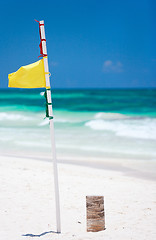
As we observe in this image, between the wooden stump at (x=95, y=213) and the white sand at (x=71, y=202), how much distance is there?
0.11 meters

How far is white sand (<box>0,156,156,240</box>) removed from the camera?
4.48 meters

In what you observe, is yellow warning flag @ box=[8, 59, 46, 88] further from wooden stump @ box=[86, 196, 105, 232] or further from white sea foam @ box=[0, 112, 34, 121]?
white sea foam @ box=[0, 112, 34, 121]

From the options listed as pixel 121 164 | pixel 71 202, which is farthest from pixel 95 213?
pixel 121 164

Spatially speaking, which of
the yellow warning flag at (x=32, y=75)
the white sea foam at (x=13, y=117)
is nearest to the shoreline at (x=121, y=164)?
the yellow warning flag at (x=32, y=75)

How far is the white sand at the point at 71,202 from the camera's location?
448cm

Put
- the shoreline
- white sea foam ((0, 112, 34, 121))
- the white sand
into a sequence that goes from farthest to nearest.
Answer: white sea foam ((0, 112, 34, 121)), the shoreline, the white sand

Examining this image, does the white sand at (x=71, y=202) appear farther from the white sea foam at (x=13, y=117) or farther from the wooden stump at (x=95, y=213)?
the white sea foam at (x=13, y=117)

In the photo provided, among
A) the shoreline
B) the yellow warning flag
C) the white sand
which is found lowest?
the white sand

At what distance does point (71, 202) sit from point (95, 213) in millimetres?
1681

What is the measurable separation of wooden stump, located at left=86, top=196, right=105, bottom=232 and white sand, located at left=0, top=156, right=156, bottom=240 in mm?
112

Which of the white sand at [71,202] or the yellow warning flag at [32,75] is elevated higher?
the yellow warning flag at [32,75]

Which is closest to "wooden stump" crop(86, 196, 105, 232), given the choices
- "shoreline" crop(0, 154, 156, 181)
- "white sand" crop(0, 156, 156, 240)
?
"white sand" crop(0, 156, 156, 240)

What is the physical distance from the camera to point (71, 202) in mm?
5973

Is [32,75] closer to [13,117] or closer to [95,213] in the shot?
[95,213]
